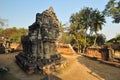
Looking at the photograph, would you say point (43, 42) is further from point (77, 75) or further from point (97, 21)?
point (97, 21)

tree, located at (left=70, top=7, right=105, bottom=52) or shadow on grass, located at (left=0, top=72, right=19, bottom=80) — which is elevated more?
tree, located at (left=70, top=7, right=105, bottom=52)

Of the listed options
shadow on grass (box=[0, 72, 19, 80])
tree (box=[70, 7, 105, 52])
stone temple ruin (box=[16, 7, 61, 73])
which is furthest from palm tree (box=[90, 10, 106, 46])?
shadow on grass (box=[0, 72, 19, 80])

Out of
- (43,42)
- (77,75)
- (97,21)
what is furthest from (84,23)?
(77,75)

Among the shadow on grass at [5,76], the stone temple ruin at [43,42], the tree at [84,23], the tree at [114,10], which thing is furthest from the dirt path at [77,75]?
the tree at [84,23]

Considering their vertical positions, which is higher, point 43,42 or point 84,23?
point 84,23

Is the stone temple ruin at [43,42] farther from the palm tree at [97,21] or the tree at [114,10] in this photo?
the palm tree at [97,21]

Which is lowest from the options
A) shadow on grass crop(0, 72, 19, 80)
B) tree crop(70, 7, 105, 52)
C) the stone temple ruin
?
shadow on grass crop(0, 72, 19, 80)

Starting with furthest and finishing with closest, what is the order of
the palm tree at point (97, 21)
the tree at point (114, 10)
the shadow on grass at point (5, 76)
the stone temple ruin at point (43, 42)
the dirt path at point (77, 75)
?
1. the palm tree at point (97, 21)
2. the tree at point (114, 10)
3. the stone temple ruin at point (43, 42)
4. the shadow on grass at point (5, 76)
5. the dirt path at point (77, 75)

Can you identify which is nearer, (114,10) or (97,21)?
(114,10)

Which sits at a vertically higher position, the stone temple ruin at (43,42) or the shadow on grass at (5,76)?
the stone temple ruin at (43,42)

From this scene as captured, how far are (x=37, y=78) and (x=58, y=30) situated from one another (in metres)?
7.07

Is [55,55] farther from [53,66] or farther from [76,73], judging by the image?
[76,73]

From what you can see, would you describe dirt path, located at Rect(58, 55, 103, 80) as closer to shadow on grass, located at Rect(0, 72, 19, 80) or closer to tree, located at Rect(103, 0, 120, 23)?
shadow on grass, located at Rect(0, 72, 19, 80)

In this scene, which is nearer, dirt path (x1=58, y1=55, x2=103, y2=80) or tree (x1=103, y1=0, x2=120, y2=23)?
dirt path (x1=58, y1=55, x2=103, y2=80)
